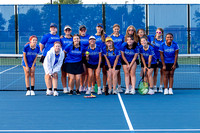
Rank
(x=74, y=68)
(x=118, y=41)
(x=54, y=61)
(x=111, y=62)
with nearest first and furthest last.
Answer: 1. (x=54, y=61)
2. (x=74, y=68)
3. (x=111, y=62)
4. (x=118, y=41)

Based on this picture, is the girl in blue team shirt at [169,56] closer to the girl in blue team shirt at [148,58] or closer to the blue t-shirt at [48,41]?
the girl in blue team shirt at [148,58]

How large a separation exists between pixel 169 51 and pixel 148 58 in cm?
54

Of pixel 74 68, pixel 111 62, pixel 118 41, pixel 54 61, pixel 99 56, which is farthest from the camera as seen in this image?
pixel 118 41

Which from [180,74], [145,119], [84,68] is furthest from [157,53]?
[180,74]

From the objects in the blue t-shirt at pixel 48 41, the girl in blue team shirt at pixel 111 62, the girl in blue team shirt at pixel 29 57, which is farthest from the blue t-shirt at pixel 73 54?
the girl in blue team shirt at pixel 29 57

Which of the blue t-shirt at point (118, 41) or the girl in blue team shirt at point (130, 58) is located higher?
the blue t-shirt at point (118, 41)

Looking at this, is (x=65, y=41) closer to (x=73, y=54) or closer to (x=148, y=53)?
(x=73, y=54)

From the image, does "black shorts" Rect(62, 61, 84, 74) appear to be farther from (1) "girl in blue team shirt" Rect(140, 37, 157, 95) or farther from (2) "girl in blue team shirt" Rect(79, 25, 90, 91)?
(1) "girl in blue team shirt" Rect(140, 37, 157, 95)

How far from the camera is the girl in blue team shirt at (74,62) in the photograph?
31.3ft

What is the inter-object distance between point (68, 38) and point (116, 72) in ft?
4.73

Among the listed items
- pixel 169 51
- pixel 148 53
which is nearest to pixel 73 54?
pixel 148 53

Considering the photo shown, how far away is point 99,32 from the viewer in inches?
385

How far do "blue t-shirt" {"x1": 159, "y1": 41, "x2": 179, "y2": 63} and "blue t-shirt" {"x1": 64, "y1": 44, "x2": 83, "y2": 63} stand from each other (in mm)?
1954

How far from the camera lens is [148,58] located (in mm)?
9734
